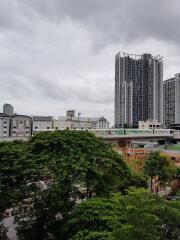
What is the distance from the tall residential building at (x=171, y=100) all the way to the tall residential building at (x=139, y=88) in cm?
230

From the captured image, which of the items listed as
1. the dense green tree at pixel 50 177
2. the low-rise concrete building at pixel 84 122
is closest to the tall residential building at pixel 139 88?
the low-rise concrete building at pixel 84 122

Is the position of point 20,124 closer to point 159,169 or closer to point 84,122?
point 84,122

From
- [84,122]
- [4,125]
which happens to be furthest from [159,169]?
[84,122]

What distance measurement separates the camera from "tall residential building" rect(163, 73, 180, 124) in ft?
360

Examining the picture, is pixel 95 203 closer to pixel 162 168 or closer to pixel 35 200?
pixel 35 200

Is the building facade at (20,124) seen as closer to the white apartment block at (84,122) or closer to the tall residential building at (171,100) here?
the white apartment block at (84,122)

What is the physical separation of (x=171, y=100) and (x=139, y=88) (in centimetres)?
1314

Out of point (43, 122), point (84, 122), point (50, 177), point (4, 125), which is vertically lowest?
point (50, 177)

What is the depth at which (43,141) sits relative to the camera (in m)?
13.8

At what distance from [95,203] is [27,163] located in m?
3.34

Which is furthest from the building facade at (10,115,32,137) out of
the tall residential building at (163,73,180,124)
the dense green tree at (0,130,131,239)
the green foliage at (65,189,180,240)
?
the green foliage at (65,189,180,240)

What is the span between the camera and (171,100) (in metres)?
114

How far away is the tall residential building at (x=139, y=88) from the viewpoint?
377 ft

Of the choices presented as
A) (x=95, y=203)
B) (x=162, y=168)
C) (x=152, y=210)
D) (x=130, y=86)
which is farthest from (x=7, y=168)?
(x=130, y=86)
